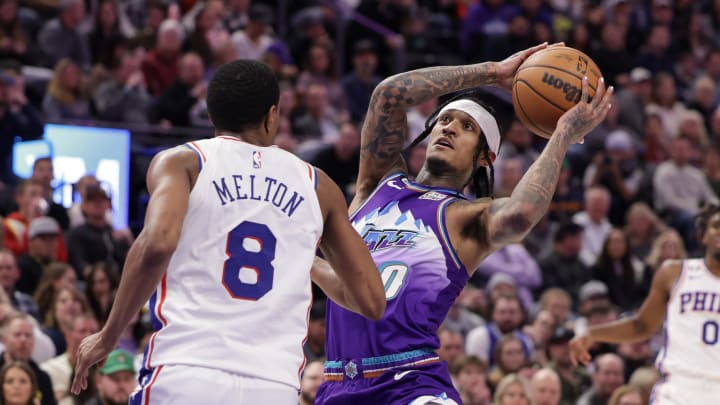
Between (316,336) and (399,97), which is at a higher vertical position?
(399,97)

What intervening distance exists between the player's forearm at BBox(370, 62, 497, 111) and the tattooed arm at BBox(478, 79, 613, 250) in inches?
22.4

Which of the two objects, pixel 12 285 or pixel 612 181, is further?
pixel 612 181

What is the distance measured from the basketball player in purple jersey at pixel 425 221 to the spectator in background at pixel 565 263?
7448 mm

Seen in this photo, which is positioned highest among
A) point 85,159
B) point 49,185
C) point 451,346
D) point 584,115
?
point 584,115

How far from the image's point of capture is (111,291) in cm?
1012

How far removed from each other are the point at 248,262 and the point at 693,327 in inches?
157

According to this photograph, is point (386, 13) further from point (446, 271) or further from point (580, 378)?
point (446, 271)

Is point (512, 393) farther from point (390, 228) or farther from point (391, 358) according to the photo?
point (391, 358)

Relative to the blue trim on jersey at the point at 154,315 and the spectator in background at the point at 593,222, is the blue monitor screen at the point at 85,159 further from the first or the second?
the blue trim on jersey at the point at 154,315

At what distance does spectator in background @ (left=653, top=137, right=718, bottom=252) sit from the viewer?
48.7 ft

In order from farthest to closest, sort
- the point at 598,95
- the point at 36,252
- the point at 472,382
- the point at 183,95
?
the point at 183,95
the point at 36,252
the point at 472,382
the point at 598,95

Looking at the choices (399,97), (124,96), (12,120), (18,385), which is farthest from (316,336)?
(399,97)

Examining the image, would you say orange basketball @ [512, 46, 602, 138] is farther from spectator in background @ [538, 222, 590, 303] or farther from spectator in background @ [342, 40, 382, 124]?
spectator in background @ [342, 40, 382, 124]

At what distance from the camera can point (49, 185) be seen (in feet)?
36.0
